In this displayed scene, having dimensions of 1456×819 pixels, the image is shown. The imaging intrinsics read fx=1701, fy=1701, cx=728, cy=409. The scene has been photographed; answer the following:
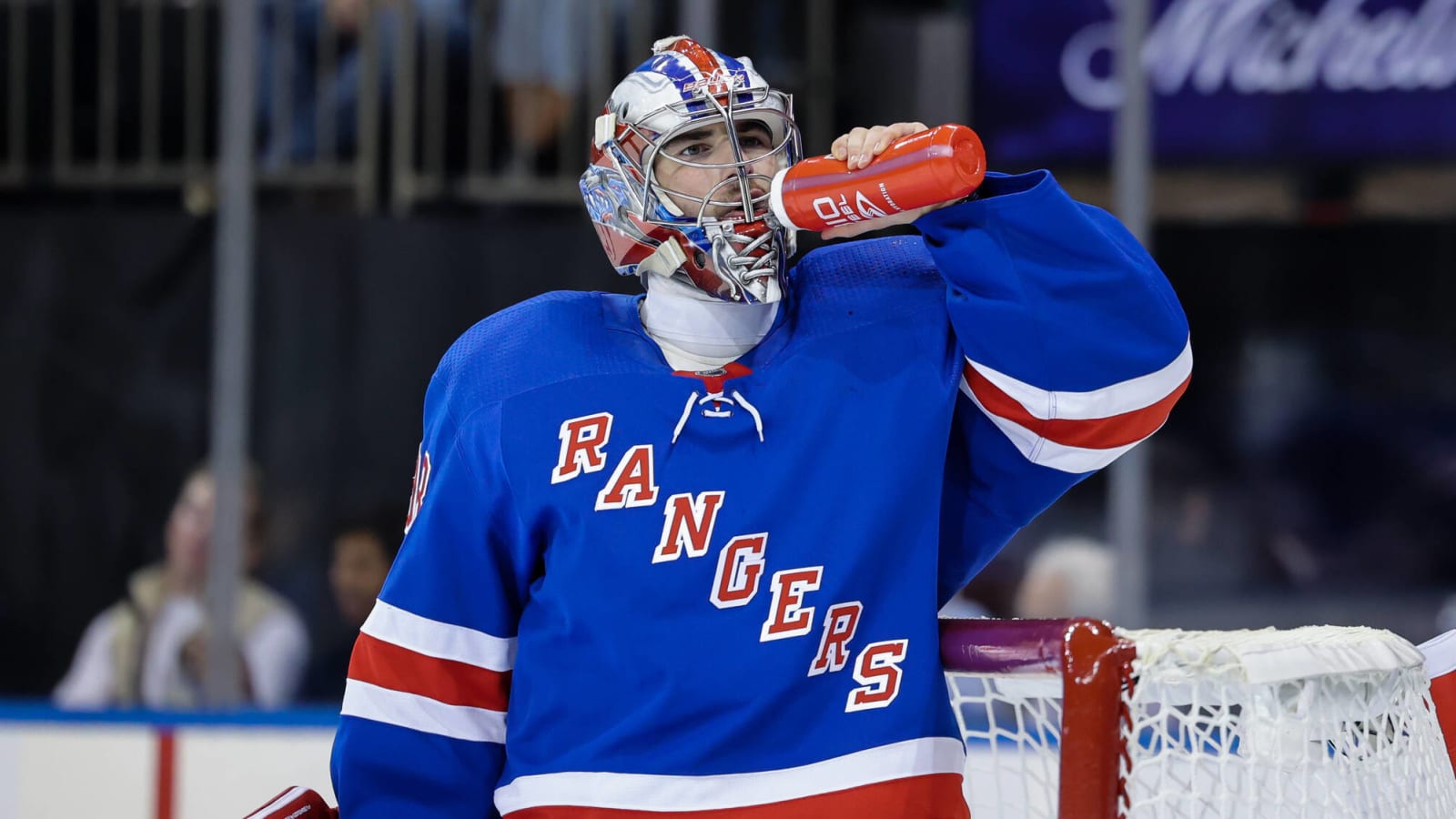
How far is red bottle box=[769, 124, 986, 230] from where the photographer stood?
1.26 metres

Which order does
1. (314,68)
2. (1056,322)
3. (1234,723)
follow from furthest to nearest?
1. (314,68)
2. (1056,322)
3. (1234,723)

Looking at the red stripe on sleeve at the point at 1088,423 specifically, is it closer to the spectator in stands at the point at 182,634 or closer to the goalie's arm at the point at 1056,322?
the goalie's arm at the point at 1056,322

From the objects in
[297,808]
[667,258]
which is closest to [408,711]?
[297,808]

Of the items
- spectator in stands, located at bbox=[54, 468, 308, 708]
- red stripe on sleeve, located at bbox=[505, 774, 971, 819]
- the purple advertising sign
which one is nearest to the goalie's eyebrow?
red stripe on sleeve, located at bbox=[505, 774, 971, 819]

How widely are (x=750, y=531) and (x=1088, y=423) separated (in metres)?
0.28

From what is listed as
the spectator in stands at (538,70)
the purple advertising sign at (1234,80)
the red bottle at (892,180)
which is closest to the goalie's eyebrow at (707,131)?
the red bottle at (892,180)

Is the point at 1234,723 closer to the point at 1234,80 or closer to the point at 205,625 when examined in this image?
the point at 205,625

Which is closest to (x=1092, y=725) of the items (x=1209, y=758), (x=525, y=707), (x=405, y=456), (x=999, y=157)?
(x=1209, y=758)

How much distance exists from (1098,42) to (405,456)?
1.93m

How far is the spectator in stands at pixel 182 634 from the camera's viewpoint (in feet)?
10.5

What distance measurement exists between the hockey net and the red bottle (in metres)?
0.33

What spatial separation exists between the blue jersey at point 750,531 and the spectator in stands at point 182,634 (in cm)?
186

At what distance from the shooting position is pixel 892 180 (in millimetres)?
1280

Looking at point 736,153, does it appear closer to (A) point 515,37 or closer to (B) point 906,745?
(B) point 906,745
